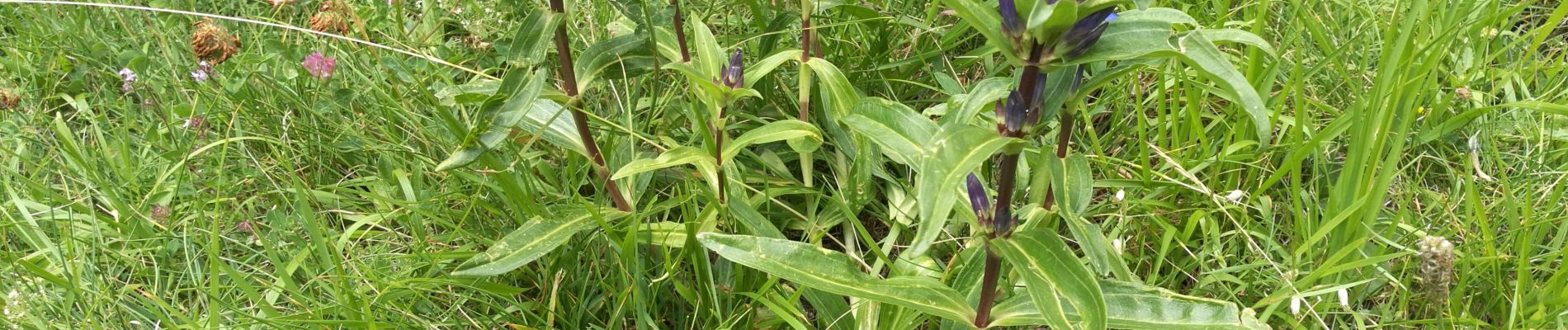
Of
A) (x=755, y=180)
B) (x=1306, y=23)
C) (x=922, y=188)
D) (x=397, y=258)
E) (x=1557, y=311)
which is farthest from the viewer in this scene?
(x=1306, y=23)

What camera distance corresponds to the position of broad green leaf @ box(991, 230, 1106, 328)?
5.19 ft

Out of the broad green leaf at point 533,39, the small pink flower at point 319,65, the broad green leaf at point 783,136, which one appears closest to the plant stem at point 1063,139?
the broad green leaf at point 783,136

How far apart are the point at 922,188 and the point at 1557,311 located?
1540 millimetres

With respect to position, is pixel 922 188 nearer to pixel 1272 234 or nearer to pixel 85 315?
pixel 1272 234

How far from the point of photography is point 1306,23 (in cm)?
285

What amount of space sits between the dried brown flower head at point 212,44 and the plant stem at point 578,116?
100 centimetres

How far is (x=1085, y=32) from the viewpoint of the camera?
54.4 inches

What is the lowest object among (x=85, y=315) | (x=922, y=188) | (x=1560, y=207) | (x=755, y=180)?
(x=85, y=315)

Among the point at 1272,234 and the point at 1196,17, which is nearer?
the point at 1272,234

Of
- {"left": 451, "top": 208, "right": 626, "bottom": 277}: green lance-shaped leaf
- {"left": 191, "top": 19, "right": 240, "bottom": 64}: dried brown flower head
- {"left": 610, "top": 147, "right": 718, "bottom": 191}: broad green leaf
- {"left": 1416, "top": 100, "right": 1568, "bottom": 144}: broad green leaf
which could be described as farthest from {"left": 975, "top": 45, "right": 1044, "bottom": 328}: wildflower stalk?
{"left": 191, "top": 19, "right": 240, "bottom": 64}: dried brown flower head

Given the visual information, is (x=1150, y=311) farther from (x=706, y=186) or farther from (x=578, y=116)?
(x=578, y=116)

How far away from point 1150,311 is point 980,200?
16.9 inches

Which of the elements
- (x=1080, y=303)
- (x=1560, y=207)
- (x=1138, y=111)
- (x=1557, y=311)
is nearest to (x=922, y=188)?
(x=1080, y=303)

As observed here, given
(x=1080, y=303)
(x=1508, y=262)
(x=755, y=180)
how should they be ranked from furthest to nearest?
(x=755, y=180)
(x=1508, y=262)
(x=1080, y=303)
